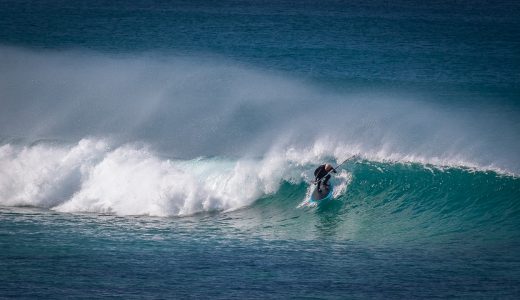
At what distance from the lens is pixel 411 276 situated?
15648 millimetres

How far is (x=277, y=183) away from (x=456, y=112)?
1425cm

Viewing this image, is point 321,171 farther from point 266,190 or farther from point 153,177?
point 153,177

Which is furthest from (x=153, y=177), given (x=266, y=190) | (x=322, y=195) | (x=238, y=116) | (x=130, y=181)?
(x=238, y=116)

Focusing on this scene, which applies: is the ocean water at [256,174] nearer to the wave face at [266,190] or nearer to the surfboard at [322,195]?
the wave face at [266,190]

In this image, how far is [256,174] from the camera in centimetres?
2267

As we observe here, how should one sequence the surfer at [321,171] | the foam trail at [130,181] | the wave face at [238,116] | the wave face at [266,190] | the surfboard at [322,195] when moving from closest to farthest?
1. the wave face at [266,190]
2. the surfer at [321,171]
3. the surfboard at [322,195]
4. the foam trail at [130,181]
5. the wave face at [238,116]

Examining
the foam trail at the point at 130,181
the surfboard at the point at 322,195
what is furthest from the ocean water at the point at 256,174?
the surfboard at the point at 322,195

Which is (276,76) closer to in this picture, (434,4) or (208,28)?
(208,28)

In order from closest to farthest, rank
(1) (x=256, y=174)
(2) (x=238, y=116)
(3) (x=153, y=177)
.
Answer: (3) (x=153, y=177) → (1) (x=256, y=174) → (2) (x=238, y=116)

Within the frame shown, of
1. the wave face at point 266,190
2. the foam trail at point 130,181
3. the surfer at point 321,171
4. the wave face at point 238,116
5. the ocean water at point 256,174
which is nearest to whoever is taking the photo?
the ocean water at point 256,174

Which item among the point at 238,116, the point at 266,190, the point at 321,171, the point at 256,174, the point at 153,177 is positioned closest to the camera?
the point at 321,171

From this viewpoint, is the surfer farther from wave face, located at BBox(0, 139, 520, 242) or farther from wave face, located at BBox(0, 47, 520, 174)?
wave face, located at BBox(0, 47, 520, 174)

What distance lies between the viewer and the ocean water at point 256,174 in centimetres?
1586

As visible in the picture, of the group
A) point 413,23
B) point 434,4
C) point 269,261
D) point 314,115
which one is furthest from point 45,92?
point 434,4
